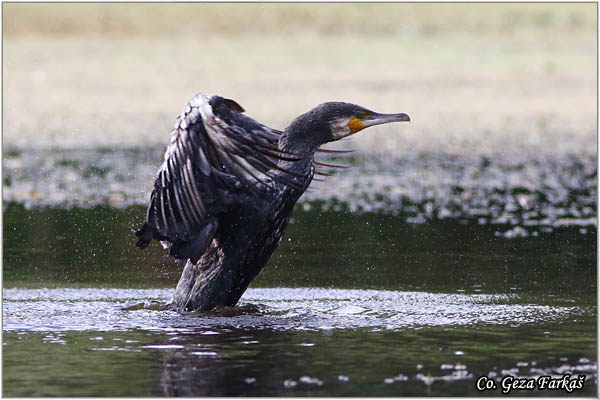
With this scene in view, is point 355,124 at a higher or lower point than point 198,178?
higher

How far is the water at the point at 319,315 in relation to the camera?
5.33 m

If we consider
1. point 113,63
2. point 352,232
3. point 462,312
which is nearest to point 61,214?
point 352,232

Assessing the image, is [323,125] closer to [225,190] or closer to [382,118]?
[382,118]

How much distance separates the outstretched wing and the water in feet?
1.65

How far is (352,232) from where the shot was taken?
998 cm

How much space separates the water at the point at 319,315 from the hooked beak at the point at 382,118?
1099mm

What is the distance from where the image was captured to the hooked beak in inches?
269

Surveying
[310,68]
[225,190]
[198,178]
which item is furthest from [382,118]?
[310,68]

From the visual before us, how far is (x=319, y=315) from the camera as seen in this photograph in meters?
6.84

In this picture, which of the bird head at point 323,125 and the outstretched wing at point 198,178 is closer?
the outstretched wing at point 198,178

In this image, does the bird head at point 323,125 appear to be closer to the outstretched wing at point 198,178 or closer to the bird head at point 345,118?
the bird head at point 345,118

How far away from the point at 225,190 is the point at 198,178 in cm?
23

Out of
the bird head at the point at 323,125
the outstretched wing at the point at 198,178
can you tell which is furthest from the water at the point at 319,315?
the bird head at the point at 323,125

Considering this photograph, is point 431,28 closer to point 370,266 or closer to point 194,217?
point 370,266
